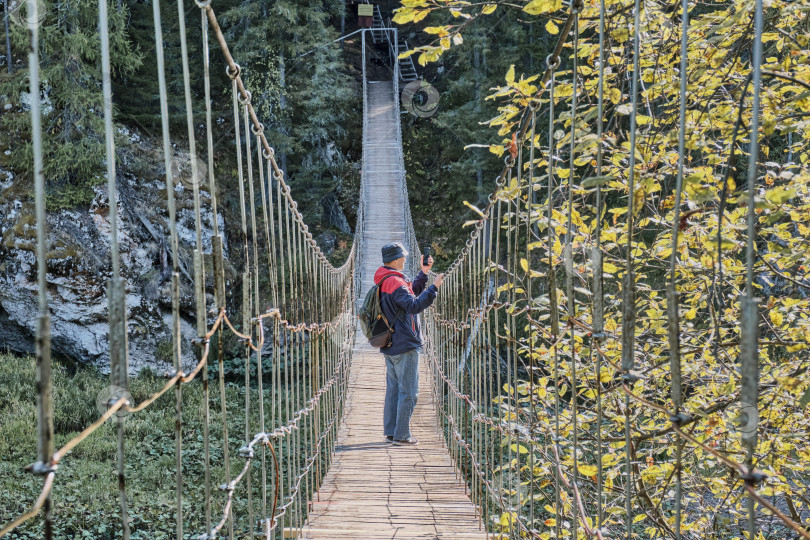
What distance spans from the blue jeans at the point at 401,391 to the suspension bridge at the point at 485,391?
0.48 ft

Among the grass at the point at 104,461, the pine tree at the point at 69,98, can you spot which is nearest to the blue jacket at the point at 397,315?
the grass at the point at 104,461

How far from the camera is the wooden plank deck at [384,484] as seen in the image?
2785 mm

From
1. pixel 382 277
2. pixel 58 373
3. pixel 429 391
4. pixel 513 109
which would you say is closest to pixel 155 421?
pixel 58 373

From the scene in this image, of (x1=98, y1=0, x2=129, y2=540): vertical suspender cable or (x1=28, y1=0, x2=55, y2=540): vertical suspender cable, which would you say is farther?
(x1=98, y1=0, x2=129, y2=540): vertical suspender cable

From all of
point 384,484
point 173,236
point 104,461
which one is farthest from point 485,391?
point 104,461

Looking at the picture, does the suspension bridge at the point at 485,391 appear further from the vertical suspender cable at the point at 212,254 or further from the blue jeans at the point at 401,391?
the blue jeans at the point at 401,391

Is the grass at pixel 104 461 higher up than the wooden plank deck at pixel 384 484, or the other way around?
the wooden plank deck at pixel 384 484

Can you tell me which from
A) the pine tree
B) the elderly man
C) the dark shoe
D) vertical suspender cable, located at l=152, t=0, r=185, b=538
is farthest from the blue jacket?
the pine tree

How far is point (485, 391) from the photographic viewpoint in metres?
2.50

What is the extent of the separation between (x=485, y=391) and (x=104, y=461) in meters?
5.98

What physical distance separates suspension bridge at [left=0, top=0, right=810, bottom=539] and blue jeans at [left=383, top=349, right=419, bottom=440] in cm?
15

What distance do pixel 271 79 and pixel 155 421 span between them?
6620 mm

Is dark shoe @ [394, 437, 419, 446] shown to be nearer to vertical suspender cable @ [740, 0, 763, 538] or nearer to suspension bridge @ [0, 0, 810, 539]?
suspension bridge @ [0, 0, 810, 539]

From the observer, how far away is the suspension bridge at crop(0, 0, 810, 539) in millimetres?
869
